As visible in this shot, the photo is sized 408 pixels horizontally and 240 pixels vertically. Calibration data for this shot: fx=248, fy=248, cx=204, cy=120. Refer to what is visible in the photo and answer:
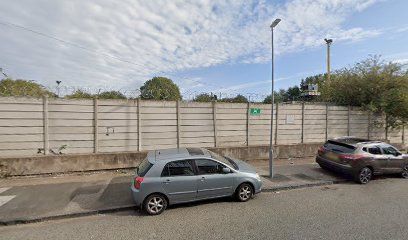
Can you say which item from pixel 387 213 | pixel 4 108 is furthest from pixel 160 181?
pixel 4 108

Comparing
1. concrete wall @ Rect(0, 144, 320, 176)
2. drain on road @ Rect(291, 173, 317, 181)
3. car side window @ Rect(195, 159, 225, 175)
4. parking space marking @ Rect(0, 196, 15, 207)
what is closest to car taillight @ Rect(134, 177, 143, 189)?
car side window @ Rect(195, 159, 225, 175)

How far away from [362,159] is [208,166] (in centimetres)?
587

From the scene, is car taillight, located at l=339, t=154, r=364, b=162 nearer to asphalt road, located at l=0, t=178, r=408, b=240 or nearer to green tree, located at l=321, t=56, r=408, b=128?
asphalt road, located at l=0, t=178, r=408, b=240

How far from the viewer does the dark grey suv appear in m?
8.66

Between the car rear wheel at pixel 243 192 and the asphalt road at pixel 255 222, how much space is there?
0.18 meters

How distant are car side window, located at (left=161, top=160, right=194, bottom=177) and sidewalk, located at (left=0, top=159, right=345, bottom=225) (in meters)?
1.29

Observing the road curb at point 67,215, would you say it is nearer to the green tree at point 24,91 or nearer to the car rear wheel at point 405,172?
the green tree at point 24,91

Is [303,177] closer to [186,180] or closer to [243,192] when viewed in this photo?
[243,192]

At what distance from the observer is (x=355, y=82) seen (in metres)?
14.2

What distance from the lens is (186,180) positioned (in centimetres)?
615

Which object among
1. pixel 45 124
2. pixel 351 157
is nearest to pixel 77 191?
pixel 45 124

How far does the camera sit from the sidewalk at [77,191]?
592cm

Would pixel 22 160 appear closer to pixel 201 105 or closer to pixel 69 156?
pixel 69 156

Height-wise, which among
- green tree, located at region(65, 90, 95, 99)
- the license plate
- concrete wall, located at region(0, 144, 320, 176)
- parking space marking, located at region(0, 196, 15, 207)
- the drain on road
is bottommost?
parking space marking, located at region(0, 196, 15, 207)
